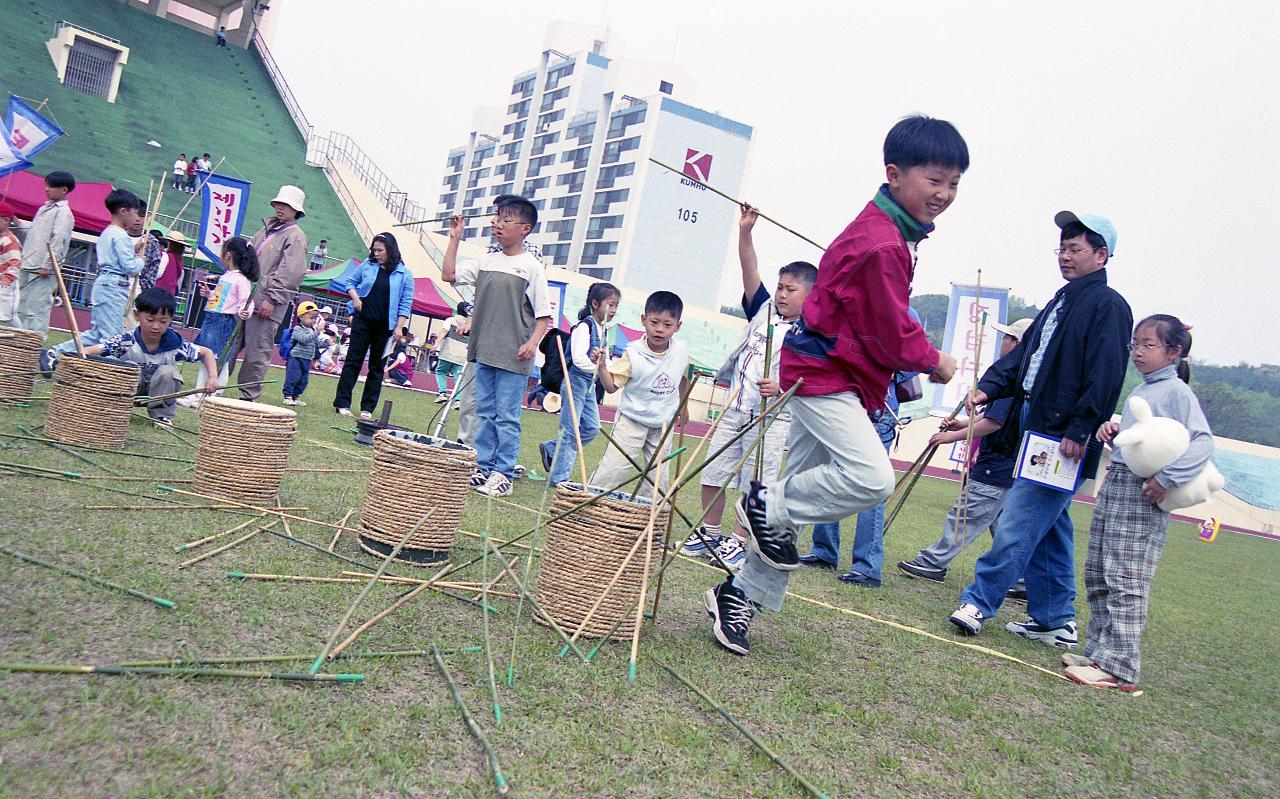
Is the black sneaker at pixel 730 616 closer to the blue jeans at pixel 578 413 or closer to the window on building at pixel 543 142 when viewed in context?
the blue jeans at pixel 578 413

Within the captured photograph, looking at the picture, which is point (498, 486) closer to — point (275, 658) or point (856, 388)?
point (856, 388)

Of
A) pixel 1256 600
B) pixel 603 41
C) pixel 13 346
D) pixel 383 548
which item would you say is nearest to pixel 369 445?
pixel 13 346

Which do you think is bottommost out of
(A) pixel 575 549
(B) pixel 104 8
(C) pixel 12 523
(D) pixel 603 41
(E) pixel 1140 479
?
(C) pixel 12 523

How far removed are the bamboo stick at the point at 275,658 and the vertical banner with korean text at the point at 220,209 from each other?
7.74 m

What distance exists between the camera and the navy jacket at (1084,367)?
400cm

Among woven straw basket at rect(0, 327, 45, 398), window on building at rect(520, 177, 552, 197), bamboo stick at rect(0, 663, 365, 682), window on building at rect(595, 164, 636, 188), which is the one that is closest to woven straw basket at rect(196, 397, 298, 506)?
bamboo stick at rect(0, 663, 365, 682)

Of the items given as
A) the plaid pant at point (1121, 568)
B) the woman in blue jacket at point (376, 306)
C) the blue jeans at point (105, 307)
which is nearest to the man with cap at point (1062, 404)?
the plaid pant at point (1121, 568)

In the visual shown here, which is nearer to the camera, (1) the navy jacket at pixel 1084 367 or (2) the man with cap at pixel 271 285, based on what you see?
(1) the navy jacket at pixel 1084 367

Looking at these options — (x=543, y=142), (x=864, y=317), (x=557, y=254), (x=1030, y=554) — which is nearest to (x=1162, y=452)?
(x=1030, y=554)

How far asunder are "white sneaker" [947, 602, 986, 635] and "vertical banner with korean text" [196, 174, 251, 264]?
25.9 ft

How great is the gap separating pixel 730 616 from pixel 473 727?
53.6 inches

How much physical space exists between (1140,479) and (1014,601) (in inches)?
86.5

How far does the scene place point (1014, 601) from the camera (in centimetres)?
582

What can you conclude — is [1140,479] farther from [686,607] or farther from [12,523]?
[12,523]
